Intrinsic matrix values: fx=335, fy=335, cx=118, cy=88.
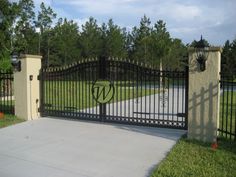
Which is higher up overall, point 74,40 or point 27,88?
point 74,40

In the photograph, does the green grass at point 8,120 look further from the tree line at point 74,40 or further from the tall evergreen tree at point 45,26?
the tall evergreen tree at point 45,26

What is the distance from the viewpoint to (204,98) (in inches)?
286

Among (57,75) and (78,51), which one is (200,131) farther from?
(78,51)

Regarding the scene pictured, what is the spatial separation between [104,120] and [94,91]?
85cm

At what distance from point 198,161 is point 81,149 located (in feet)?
7.60

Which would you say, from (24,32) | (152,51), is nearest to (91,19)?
(24,32)

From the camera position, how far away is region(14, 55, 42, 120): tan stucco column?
387 inches

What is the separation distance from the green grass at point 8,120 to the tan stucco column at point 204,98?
16.1ft

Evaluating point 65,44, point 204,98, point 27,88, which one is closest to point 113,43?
point 65,44

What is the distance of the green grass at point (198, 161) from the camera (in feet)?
17.3

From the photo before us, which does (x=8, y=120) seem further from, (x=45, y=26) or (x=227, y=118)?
(x=45, y=26)

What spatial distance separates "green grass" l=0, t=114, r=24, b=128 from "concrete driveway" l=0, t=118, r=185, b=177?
360mm

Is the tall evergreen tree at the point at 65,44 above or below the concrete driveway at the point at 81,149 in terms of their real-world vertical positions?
above

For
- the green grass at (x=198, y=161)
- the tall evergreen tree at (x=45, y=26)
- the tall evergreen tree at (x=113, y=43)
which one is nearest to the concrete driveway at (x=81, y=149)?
the green grass at (x=198, y=161)
